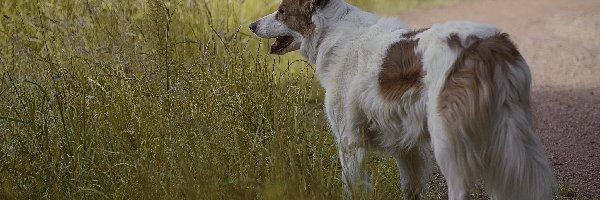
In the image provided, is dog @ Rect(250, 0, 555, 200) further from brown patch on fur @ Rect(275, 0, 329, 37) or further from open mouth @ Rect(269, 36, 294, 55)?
open mouth @ Rect(269, 36, 294, 55)

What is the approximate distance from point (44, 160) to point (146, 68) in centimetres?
106

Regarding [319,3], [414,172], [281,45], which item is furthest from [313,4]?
[414,172]

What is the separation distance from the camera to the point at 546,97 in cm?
876

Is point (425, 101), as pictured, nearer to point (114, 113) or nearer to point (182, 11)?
point (114, 113)

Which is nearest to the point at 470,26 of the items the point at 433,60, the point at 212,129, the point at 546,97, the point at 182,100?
the point at 433,60

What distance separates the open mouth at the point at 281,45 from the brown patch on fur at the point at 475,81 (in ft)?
4.41

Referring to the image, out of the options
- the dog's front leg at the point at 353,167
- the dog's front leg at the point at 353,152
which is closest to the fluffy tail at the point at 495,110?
the dog's front leg at the point at 353,167

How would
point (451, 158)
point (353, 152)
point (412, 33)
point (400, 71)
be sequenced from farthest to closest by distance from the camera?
1. point (353, 152)
2. point (412, 33)
3. point (400, 71)
4. point (451, 158)

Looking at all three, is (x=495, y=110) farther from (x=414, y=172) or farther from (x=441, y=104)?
(x=414, y=172)

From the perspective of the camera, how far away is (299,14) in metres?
5.02

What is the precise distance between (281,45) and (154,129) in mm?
815

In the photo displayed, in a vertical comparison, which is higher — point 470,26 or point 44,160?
point 470,26

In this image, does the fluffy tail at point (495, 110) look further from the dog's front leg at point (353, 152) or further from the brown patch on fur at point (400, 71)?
the dog's front leg at point (353, 152)

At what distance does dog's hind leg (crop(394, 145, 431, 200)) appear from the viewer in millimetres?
4898
